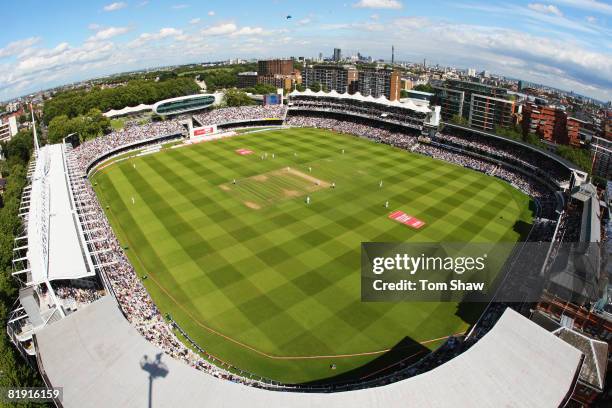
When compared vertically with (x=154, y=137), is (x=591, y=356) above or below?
below

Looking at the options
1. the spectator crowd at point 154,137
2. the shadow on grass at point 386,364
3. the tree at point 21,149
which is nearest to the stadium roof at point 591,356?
the spectator crowd at point 154,137

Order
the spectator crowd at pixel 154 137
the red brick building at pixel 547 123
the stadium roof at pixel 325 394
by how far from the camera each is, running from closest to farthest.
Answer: the stadium roof at pixel 325 394, the spectator crowd at pixel 154 137, the red brick building at pixel 547 123

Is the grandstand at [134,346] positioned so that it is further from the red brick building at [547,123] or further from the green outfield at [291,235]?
the red brick building at [547,123]

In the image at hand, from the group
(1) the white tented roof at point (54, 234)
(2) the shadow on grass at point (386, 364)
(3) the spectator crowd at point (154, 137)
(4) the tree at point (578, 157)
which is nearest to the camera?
(2) the shadow on grass at point (386, 364)

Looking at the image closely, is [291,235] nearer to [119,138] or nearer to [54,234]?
[54,234]

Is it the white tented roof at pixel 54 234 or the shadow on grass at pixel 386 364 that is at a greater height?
the white tented roof at pixel 54 234

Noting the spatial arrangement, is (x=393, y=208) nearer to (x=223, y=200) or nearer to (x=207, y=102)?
(x=223, y=200)

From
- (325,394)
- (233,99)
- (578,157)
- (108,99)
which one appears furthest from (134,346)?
(108,99)
